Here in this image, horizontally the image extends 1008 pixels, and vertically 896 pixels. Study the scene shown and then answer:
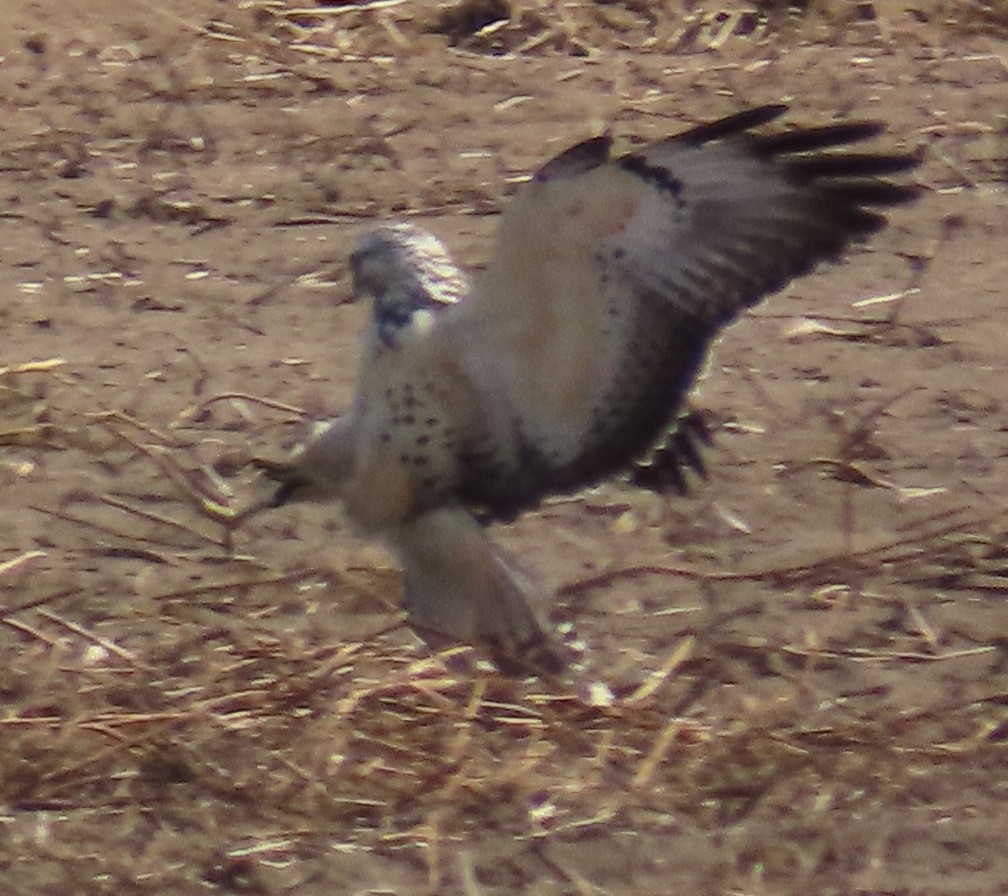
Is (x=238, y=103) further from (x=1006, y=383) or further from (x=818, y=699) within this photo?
(x=818, y=699)

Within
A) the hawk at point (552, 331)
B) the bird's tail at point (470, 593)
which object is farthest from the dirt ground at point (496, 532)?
the hawk at point (552, 331)

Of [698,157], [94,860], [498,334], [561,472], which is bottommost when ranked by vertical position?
[94,860]

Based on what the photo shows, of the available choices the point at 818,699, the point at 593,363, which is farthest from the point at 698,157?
the point at 818,699

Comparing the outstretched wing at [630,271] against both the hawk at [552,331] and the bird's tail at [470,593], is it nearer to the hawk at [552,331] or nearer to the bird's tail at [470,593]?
the hawk at [552,331]

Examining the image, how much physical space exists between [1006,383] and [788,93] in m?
1.44

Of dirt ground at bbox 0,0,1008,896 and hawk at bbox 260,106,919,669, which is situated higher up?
hawk at bbox 260,106,919,669

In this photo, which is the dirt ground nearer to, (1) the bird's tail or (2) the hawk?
(1) the bird's tail

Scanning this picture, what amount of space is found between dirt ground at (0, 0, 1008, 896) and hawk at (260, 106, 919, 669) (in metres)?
0.20

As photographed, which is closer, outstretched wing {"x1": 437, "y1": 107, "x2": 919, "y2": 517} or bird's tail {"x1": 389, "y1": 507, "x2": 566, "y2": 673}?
outstretched wing {"x1": 437, "y1": 107, "x2": 919, "y2": 517}

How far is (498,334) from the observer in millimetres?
3998

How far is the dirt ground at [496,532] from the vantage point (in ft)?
12.5

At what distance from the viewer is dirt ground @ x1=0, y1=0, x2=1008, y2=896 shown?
3.80m

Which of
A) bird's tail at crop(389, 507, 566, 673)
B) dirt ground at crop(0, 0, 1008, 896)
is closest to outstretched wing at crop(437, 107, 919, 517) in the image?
bird's tail at crop(389, 507, 566, 673)

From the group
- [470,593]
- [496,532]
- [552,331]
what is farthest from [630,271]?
[496,532]
